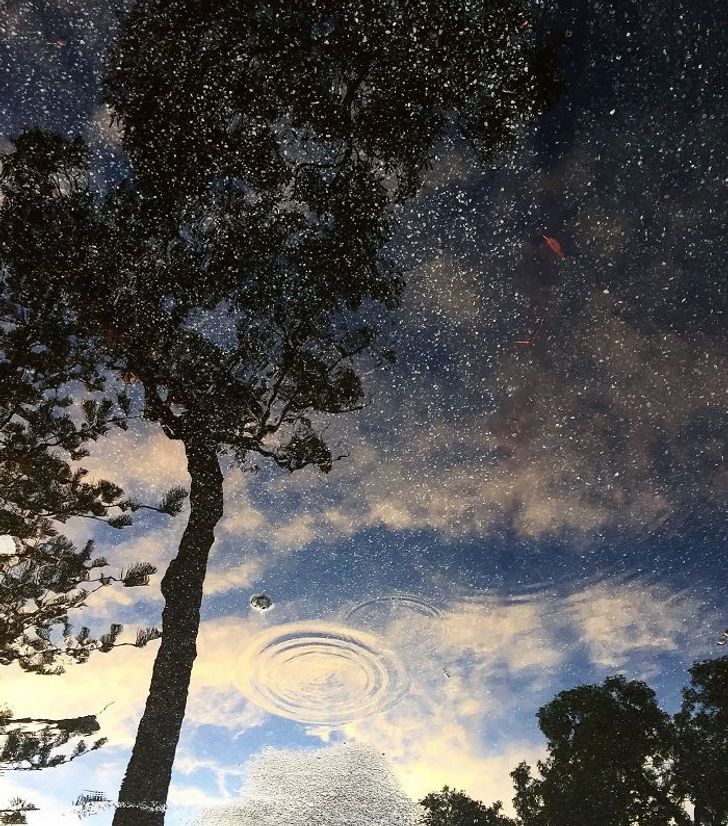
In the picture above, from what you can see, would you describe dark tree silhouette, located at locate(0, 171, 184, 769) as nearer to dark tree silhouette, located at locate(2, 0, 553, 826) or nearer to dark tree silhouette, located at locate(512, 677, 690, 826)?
dark tree silhouette, located at locate(2, 0, 553, 826)

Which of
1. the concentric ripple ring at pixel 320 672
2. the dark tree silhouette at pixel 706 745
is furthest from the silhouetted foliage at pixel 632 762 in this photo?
the concentric ripple ring at pixel 320 672

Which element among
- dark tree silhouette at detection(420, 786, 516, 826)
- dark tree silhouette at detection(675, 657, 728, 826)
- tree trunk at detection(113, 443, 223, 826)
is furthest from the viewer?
dark tree silhouette at detection(420, 786, 516, 826)

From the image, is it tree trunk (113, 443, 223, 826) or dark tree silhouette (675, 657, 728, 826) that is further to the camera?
dark tree silhouette (675, 657, 728, 826)

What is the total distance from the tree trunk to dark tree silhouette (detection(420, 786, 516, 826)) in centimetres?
1874

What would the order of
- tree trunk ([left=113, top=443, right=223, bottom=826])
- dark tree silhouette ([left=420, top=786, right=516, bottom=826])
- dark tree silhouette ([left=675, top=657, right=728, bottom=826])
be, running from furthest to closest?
dark tree silhouette ([left=420, top=786, right=516, bottom=826]) → dark tree silhouette ([left=675, top=657, right=728, bottom=826]) → tree trunk ([left=113, top=443, right=223, bottom=826])

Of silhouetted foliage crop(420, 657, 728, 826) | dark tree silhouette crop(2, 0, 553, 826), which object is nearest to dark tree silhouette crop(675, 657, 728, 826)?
silhouetted foliage crop(420, 657, 728, 826)

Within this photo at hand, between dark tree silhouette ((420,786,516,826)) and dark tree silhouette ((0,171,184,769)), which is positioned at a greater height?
dark tree silhouette ((0,171,184,769))

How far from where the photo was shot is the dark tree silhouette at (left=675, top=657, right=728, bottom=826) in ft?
47.7

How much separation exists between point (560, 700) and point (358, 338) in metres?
17.7

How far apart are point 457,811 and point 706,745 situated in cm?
1055

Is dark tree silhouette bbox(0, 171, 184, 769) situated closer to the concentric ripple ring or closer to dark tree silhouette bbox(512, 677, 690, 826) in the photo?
the concentric ripple ring

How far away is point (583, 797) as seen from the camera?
1579 cm

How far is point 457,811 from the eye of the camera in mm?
20453

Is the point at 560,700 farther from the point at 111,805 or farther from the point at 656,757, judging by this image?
the point at 111,805
